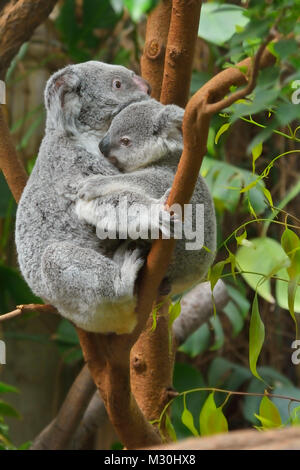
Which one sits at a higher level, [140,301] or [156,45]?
[156,45]

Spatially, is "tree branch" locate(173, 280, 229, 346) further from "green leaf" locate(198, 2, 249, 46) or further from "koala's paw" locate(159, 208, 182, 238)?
"koala's paw" locate(159, 208, 182, 238)

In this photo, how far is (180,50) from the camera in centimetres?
192

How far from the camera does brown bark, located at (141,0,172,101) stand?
223 cm

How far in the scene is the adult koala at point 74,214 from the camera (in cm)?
158

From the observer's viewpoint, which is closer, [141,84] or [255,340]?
[255,340]

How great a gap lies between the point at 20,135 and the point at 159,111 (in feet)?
10.2

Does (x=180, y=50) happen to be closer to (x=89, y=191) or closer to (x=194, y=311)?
(x=89, y=191)

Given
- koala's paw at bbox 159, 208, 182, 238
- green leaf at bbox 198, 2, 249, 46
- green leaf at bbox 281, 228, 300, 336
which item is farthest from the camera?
green leaf at bbox 198, 2, 249, 46

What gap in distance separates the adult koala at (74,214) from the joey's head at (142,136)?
0.15 feet

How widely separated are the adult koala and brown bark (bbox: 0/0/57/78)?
0.55 m

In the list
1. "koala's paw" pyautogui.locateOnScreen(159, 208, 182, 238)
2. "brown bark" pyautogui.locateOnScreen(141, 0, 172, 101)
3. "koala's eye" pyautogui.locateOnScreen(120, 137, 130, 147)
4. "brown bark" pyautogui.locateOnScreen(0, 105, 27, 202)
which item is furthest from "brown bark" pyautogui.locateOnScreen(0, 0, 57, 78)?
"koala's paw" pyautogui.locateOnScreen(159, 208, 182, 238)

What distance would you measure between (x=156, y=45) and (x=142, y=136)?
0.63 meters

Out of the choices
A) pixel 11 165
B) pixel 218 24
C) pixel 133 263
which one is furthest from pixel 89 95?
pixel 218 24
